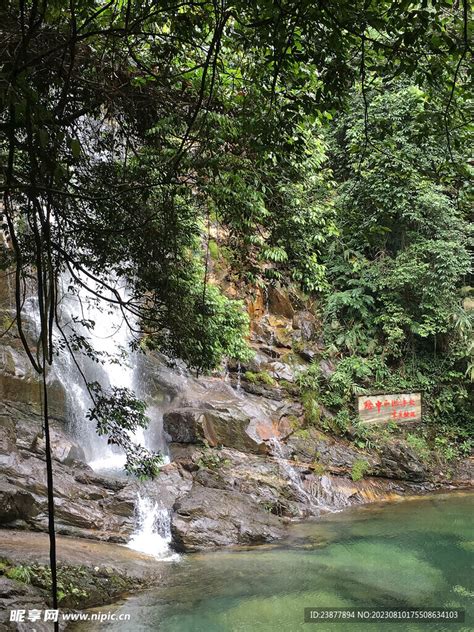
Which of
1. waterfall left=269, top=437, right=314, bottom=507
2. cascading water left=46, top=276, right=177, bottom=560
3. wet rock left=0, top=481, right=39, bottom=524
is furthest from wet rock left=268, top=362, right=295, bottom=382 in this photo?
wet rock left=0, top=481, right=39, bottom=524

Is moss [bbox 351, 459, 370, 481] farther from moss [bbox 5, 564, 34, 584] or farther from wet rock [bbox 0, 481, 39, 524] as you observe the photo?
moss [bbox 5, 564, 34, 584]

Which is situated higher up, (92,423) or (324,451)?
(92,423)

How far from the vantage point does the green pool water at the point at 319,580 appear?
5172 millimetres

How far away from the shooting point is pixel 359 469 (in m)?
10.9

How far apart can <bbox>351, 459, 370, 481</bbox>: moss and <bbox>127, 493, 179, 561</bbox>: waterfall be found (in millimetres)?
4541

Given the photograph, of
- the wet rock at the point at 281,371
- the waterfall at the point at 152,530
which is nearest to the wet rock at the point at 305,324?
the wet rock at the point at 281,371

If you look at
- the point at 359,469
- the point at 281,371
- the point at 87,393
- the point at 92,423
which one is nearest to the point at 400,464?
the point at 359,469

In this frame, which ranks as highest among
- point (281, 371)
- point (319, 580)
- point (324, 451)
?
point (281, 371)

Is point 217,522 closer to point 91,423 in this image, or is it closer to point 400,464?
point 91,423

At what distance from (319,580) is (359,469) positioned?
491cm

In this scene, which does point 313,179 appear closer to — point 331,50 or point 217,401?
point 331,50

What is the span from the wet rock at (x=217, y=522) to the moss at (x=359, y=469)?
113 inches

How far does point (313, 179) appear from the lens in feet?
15.5

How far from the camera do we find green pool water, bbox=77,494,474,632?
5.17 m
